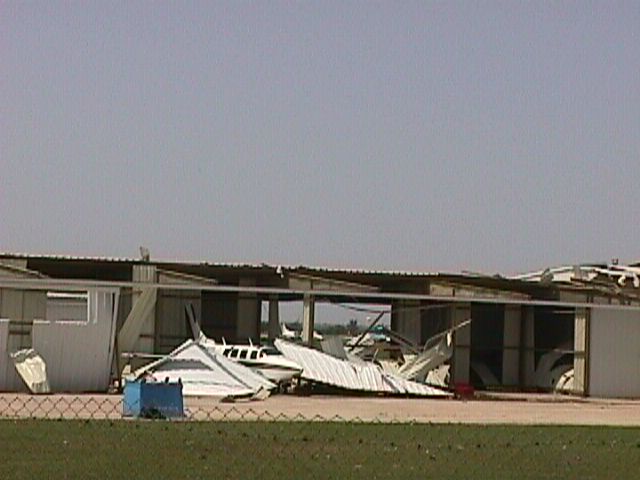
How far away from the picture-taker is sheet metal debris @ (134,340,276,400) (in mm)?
35250

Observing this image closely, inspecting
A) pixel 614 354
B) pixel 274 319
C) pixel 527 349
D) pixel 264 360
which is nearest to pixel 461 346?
pixel 527 349

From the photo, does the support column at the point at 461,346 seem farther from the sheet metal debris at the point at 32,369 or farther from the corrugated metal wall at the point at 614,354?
the sheet metal debris at the point at 32,369

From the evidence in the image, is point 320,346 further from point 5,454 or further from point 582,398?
point 5,454

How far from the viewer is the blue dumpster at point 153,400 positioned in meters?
24.3

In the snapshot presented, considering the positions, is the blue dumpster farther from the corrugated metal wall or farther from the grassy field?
the corrugated metal wall

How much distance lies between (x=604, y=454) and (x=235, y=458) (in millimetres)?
5416

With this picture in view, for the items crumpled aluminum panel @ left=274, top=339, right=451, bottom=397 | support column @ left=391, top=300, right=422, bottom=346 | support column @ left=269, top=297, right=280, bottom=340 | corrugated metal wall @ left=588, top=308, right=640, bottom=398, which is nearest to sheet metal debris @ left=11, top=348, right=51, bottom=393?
crumpled aluminum panel @ left=274, top=339, right=451, bottom=397

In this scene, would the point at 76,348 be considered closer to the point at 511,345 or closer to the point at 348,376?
the point at 348,376

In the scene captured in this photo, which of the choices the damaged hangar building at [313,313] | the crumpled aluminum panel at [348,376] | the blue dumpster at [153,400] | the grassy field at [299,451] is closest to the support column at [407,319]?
the damaged hangar building at [313,313]

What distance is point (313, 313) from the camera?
41.6 meters

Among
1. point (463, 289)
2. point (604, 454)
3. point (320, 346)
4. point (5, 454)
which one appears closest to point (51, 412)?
point (5, 454)

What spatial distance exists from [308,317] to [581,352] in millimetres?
8666

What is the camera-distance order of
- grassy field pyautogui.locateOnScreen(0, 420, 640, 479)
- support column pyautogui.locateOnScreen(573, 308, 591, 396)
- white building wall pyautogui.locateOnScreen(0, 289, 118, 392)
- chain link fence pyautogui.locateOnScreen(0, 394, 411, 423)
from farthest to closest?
support column pyautogui.locateOnScreen(573, 308, 591, 396) → white building wall pyautogui.locateOnScreen(0, 289, 118, 392) → chain link fence pyautogui.locateOnScreen(0, 394, 411, 423) → grassy field pyautogui.locateOnScreen(0, 420, 640, 479)

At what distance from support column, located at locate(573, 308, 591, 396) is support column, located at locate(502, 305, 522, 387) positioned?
12.0 ft
